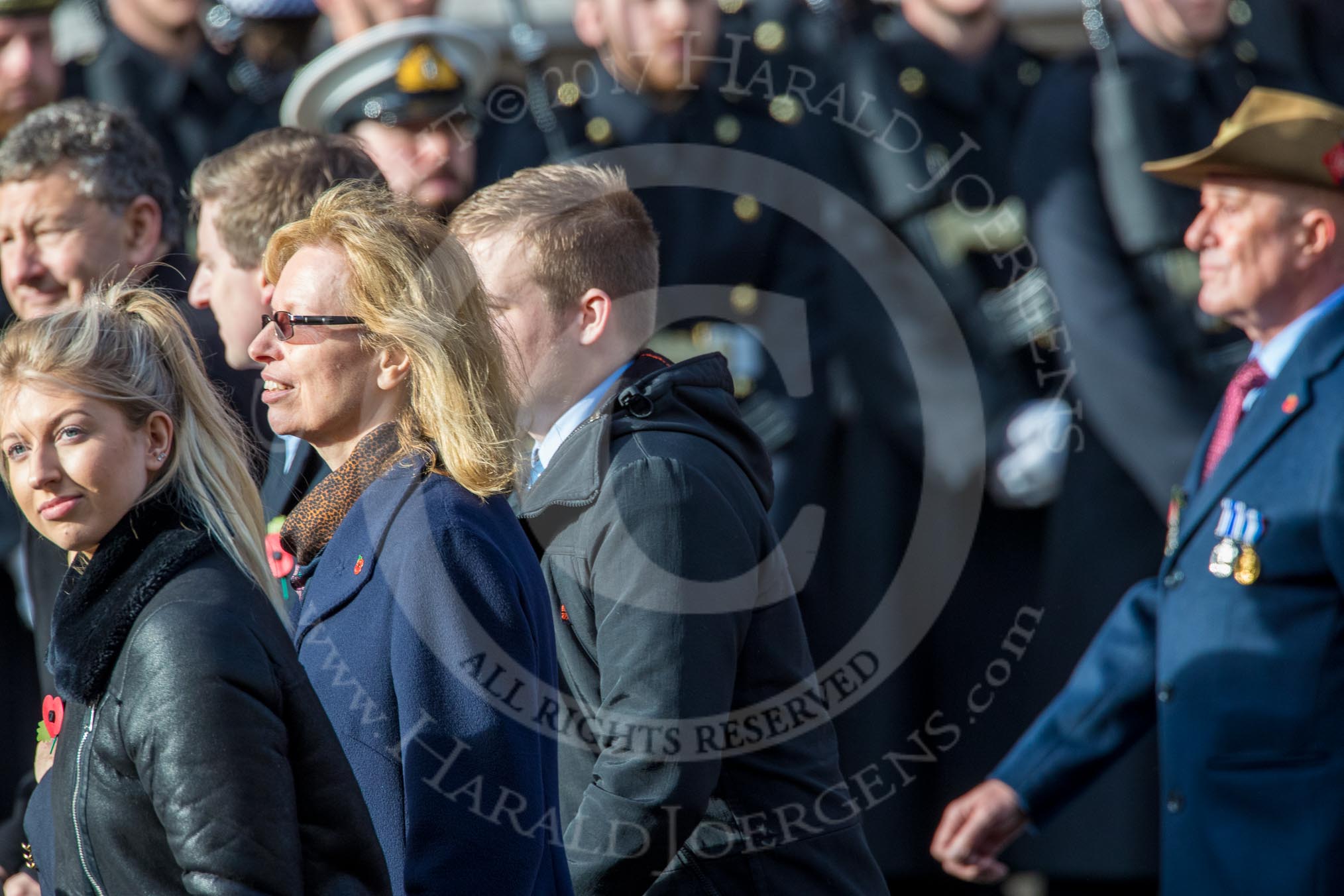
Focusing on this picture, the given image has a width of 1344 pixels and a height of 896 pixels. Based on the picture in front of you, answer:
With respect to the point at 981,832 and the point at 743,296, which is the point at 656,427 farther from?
the point at 743,296

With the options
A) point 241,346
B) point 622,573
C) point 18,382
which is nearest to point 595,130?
point 241,346

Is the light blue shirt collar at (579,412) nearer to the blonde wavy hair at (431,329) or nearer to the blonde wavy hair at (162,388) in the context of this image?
the blonde wavy hair at (431,329)

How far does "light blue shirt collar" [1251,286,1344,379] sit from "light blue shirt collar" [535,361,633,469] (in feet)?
4.15

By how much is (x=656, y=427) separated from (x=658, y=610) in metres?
0.27

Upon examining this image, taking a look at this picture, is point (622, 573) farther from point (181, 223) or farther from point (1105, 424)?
point (1105, 424)

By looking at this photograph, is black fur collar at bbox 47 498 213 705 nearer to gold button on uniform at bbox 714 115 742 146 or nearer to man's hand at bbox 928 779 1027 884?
man's hand at bbox 928 779 1027 884

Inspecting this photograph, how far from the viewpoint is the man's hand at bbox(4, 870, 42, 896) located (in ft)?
8.57

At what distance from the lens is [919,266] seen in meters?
4.12

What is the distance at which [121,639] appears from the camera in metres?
1.69

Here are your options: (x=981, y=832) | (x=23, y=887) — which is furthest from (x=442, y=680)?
(x=981, y=832)

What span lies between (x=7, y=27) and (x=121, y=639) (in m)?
2.94

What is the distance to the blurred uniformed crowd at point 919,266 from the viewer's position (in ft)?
13.3

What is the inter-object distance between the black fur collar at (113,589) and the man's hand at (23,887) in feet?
3.28

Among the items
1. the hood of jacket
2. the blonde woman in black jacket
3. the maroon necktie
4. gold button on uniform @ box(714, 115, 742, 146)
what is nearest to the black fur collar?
the blonde woman in black jacket
